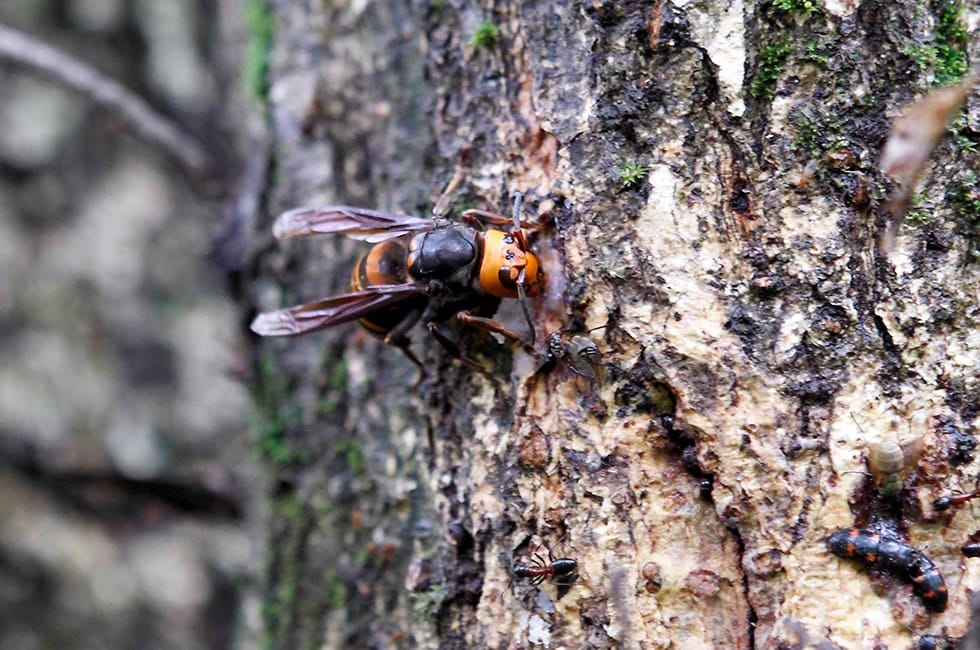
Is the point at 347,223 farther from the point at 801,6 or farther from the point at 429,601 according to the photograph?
the point at 801,6

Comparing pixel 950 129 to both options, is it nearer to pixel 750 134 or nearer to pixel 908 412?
pixel 750 134

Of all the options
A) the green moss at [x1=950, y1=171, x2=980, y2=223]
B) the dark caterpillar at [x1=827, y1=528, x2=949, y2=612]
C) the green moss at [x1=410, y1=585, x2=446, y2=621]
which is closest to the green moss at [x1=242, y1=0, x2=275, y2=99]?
the green moss at [x1=410, y1=585, x2=446, y2=621]

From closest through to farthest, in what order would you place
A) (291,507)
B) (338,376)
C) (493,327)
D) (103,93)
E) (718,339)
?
(718,339) < (493,327) < (338,376) < (291,507) < (103,93)

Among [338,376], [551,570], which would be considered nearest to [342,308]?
[338,376]

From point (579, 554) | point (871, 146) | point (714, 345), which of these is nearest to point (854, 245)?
point (871, 146)

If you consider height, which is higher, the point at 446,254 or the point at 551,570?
the point at 446,254

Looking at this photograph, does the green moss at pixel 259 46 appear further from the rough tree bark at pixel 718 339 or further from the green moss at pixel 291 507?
the green moss at pixel 291 507
